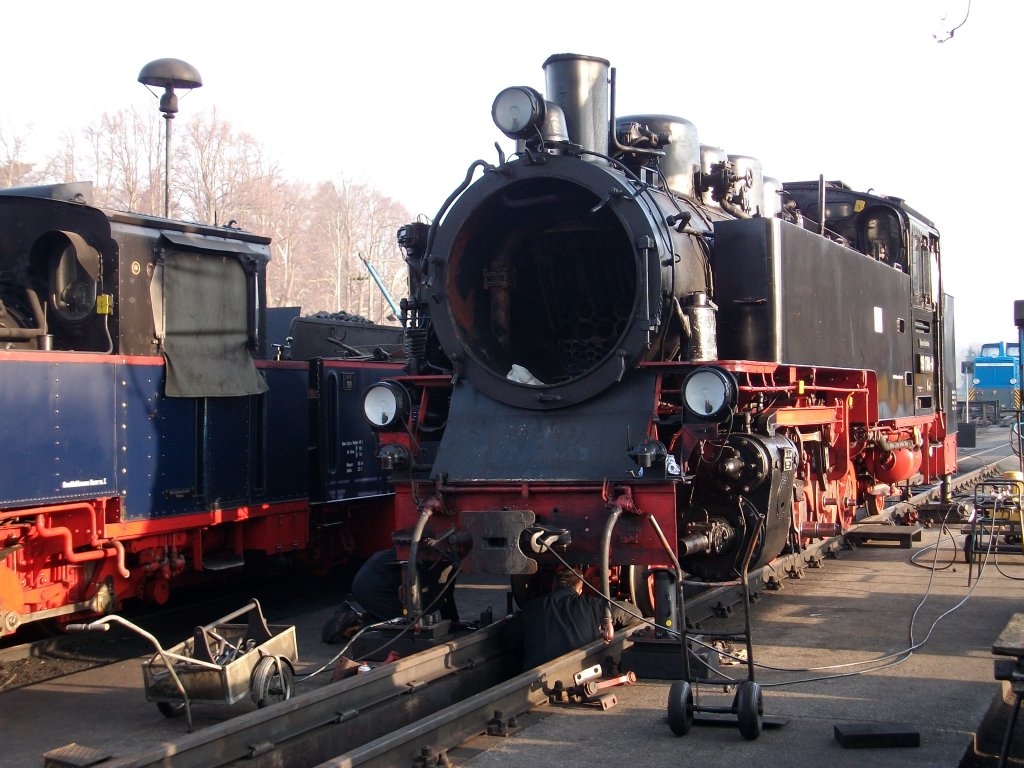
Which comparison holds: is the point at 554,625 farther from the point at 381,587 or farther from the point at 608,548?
the point at 381,587

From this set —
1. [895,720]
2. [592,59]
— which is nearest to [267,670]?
[895,720]

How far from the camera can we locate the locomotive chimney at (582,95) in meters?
7.10

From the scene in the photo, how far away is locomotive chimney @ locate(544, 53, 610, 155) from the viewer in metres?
7.10

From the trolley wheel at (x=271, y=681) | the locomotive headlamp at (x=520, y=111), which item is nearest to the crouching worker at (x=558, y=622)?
the trolley wheel at (x=271, y=681)

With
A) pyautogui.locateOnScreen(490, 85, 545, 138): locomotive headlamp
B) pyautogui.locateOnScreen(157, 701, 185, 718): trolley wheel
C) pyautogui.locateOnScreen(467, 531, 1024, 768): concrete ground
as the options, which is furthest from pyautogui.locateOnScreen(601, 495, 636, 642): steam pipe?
→ pyautogui.locateOnScreen(490, 85, 545, 138): locomotive headlamp

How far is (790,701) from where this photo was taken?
5.41m

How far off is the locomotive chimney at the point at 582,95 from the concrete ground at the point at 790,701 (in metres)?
3.57

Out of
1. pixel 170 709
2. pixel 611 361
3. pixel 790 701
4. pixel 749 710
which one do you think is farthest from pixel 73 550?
pixel 790 701

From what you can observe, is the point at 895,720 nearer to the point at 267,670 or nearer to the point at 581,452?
the point at 581,452

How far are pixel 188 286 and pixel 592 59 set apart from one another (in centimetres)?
342

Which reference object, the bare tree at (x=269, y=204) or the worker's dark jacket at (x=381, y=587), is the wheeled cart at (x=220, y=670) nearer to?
the worker's dark jacket at (x=381, y=587)

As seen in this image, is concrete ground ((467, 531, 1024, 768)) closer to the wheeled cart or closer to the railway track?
the railway track

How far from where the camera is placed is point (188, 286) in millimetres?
7895

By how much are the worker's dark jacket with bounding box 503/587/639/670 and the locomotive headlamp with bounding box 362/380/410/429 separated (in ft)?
5.33
